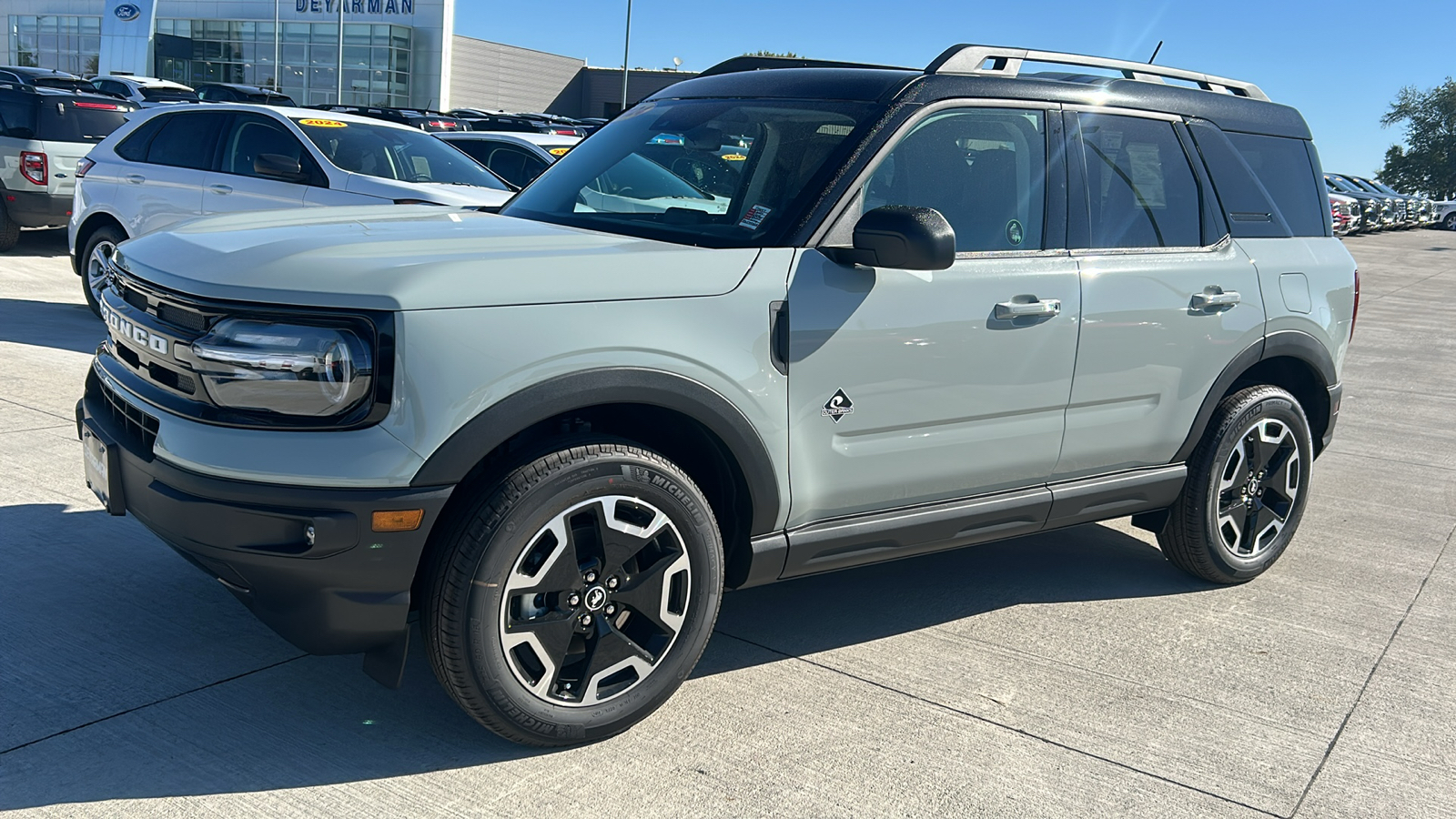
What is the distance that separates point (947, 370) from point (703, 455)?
2.68 ft

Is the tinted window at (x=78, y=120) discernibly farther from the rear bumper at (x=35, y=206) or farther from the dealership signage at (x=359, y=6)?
the dealership signage at (x=359, y=6)

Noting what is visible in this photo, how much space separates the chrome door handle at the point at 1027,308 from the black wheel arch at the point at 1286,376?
970 mm

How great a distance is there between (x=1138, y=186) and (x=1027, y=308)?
2.95 feet

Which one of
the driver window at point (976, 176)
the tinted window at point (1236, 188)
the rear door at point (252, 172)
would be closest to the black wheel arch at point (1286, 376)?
the tinted window at point (1236, 188)

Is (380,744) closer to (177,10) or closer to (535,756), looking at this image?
(535,756)

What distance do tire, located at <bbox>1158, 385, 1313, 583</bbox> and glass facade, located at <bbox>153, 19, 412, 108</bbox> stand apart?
182ft

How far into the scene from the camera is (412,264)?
3.00 metres

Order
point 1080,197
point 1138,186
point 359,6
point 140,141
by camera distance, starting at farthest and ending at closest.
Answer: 1. point 359,6
2. point 140,141
3. point 1138,186
4. point 1080,197

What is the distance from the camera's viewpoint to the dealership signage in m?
55.6

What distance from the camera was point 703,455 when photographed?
11.7ft

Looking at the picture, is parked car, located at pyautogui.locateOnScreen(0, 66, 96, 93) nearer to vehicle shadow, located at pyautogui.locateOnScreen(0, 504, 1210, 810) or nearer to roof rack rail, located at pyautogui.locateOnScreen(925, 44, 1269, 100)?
vehicle shadow, located at pyautogui.locateOnScreen(0, 504, 1210, 810)

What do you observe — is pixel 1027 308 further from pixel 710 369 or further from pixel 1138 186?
pixel 710 369

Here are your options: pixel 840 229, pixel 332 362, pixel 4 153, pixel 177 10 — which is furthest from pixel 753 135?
pixel 177 10

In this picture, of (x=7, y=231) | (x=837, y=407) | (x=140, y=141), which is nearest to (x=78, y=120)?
(x=7, y=231)
